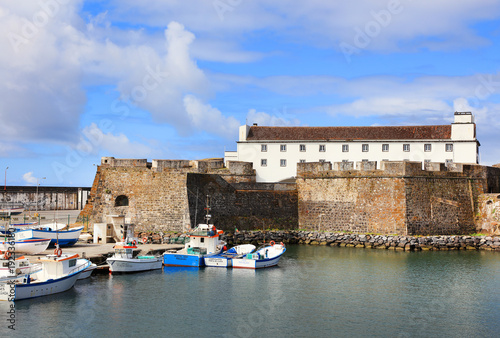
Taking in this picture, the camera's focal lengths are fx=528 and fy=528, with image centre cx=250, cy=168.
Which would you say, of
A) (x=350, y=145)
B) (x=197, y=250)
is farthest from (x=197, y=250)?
(x=350, y=145)

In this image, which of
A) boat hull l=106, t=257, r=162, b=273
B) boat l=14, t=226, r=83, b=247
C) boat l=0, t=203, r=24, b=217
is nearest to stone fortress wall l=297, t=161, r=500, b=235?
boat hull l=106, t=257, r=162, b=273

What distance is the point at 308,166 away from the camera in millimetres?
33281

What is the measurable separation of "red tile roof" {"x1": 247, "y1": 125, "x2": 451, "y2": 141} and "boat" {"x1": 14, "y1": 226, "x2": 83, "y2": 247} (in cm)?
1824

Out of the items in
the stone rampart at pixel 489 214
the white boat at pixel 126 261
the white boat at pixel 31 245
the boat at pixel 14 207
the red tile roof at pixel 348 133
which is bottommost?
the white boat at pixel 126 261

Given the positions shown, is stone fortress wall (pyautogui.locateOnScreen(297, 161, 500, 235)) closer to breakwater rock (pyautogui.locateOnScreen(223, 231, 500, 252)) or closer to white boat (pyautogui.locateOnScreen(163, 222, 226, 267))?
breakwater rock (pyautogui.locateOnScreen(223, 231, 500, 252))

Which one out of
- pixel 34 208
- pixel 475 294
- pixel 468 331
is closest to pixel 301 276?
pixel 475 294

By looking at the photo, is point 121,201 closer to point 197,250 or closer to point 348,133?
point 197,250

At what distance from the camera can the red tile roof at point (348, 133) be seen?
38.3 m

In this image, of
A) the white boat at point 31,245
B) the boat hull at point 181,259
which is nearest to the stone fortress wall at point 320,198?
the boat hull at point 181,259

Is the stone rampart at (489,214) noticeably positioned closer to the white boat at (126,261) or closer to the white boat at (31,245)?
the white boat at (126,261)

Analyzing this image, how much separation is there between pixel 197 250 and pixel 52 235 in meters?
6.82

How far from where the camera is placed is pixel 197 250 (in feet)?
80.3

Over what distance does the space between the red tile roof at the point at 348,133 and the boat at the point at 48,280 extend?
926 inches

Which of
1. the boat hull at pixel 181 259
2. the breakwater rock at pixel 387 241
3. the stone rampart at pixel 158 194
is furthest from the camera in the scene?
the stone rampart at pixel 158 194
